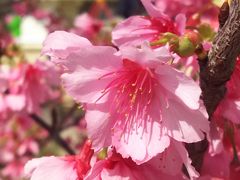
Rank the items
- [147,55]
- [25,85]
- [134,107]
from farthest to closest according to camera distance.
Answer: [25,85], [134,107], [147,55]

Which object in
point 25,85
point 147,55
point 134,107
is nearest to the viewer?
point 147,55

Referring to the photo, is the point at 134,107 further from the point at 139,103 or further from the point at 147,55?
the point at 147,55

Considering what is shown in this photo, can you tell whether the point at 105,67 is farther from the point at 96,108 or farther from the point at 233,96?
the point at 233,96

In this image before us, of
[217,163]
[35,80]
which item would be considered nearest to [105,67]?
[217,163]

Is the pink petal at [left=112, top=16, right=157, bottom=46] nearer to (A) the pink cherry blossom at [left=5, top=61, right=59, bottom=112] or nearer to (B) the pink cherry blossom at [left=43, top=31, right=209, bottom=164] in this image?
(B) the pink cherry blossom at [left=43, top=31, right=209, bottom=164]

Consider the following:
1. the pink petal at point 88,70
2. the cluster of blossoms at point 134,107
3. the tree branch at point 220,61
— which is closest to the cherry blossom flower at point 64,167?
the cluster of blossoms at point 134,107

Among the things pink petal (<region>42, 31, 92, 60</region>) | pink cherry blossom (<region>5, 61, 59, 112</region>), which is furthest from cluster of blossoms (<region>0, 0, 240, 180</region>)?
pink cherry blossom (<region>5, 61, 59, 112</region>)

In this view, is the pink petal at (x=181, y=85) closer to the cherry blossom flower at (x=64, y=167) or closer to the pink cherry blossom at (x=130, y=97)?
the pink cherry blossom at (x=130, y=97)

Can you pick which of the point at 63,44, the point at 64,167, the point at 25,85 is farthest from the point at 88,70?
the point at 25,85
